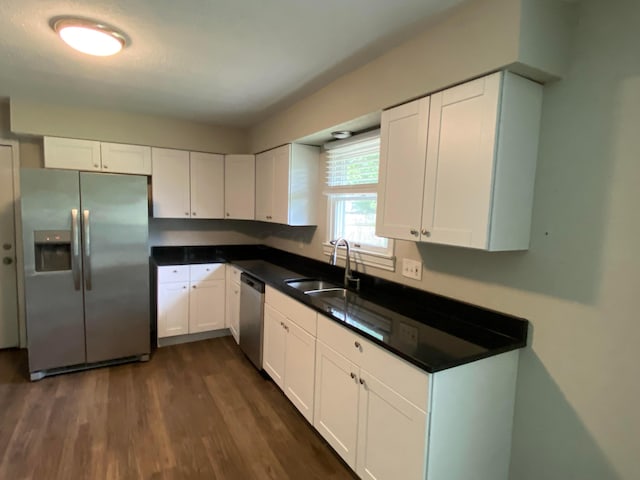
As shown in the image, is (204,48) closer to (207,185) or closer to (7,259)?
(207,185)

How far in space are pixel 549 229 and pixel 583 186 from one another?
216mm

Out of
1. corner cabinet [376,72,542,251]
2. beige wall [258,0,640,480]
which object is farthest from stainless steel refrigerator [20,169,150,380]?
beige wall [258,0,640,480]

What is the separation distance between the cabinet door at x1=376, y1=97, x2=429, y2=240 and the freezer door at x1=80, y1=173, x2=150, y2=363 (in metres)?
2.22

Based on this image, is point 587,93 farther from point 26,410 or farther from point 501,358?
point 26,410

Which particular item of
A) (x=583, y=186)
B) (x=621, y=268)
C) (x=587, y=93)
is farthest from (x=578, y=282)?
(x=587, y=93)

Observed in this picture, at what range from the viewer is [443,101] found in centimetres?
166

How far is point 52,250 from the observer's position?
2.89m

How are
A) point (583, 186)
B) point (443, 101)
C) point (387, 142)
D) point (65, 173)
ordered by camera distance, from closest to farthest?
point (583, 186)
point (443, 101)
point (387, 142)
point (65, 173)

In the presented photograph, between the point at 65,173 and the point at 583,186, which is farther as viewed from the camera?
the point at 65,173

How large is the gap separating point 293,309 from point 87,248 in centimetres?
186

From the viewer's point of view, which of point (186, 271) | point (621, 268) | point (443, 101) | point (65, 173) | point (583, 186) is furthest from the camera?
point (186, 271)

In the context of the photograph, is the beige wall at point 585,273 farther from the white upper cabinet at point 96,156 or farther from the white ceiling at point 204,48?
the white upper cabinet at point 96,156

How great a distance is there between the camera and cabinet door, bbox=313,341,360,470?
183 cm

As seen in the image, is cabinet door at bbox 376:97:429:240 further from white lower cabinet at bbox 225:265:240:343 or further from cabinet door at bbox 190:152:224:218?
cabinet door at bbox 190:152:224:218
